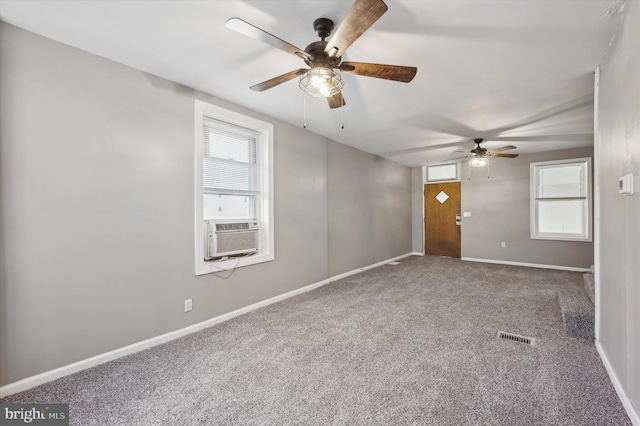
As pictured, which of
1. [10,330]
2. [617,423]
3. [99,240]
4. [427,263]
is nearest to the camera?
[617,423]

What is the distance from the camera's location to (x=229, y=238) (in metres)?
3.25

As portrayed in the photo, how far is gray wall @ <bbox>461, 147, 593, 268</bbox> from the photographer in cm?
564

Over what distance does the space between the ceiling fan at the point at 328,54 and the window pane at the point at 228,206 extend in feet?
5.17

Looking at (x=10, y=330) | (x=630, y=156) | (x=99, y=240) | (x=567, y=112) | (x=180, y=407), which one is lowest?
(x=180, y=407)

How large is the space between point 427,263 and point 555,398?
15.5 feet

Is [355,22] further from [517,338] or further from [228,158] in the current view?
[517,338]

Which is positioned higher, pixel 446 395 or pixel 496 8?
pixel 496 8

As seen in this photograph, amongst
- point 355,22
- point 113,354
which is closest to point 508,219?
point 355,22

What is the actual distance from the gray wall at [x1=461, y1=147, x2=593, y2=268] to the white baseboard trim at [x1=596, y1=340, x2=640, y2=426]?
420 centimetres

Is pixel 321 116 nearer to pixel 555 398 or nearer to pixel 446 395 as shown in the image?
pixel 446 395

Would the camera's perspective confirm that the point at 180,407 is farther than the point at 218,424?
Yes

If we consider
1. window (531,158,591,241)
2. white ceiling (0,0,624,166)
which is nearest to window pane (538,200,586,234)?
window (531,158,591,241)

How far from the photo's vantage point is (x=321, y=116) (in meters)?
3.76

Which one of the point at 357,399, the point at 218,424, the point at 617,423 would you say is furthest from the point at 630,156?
the point at 218,424
